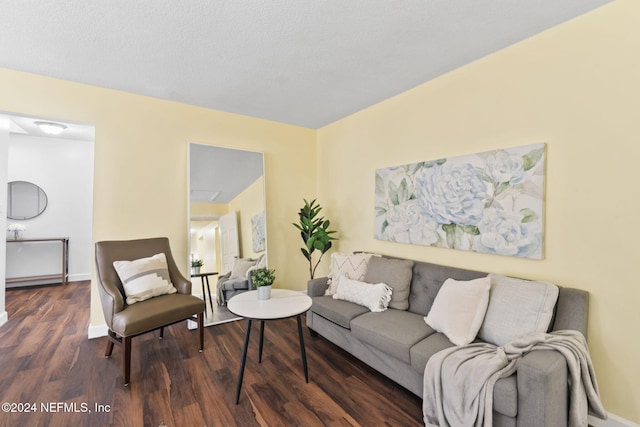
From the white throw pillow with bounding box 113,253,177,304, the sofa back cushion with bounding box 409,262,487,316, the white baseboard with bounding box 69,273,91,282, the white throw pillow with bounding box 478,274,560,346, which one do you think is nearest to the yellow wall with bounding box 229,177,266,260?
the white throw pillow with bounding box 113,253,177,304

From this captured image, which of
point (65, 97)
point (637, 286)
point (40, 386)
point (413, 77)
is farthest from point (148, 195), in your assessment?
point (637, 286)

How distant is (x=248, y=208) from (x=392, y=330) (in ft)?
7.83

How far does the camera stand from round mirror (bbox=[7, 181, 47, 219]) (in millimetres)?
4648

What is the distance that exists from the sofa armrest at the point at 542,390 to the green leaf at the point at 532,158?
1253 mm

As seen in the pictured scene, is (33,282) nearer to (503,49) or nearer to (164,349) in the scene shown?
(164,349)

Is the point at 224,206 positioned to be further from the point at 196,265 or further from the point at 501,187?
the point at 501,187

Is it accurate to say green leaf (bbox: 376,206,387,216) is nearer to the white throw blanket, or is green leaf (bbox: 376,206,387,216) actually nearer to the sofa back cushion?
the sofa back cushion

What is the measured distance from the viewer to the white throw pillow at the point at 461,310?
188 centimetres

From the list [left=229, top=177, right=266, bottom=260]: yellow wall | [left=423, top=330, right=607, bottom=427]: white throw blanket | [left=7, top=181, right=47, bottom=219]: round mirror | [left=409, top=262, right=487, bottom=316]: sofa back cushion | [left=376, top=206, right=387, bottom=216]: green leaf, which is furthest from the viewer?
[left=7, top=181, right=47, bottom=219]: round mirror

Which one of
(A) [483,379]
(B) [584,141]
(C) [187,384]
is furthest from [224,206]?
(B) [584,141]

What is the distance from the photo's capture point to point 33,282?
15.4 ft

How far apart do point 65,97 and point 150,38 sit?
54.9 inches

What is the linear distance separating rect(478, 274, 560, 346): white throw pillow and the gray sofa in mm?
151

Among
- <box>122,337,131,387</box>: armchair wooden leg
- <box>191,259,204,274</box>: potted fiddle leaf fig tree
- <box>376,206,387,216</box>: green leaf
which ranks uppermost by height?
<box>376,206,387,216</box>: green leaf
